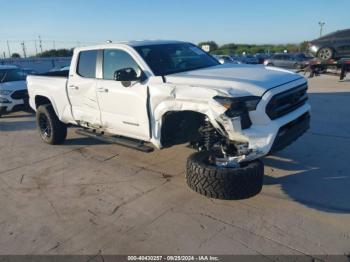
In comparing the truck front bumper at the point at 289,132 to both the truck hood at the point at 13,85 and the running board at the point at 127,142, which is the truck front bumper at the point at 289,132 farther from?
the truck hood at the point at 13,85

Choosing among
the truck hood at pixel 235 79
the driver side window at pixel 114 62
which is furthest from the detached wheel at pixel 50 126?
the truck hood at pixel 235 79

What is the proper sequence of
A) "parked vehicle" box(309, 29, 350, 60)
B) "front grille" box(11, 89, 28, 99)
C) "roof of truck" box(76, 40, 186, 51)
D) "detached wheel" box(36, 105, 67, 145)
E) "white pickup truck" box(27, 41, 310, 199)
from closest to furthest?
"white pickup truck" box(27, 41, 310, 199)
"roof of truck" box(76, 40, 186, 51)
"detached wheel" box(36, 105, 67, 145)
"front grille" box(11, 89, 28, 99)
"parked vehicle" box(309, 29, 350, 60)

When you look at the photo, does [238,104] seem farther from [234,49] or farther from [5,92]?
[234,49]

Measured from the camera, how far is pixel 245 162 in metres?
4.27

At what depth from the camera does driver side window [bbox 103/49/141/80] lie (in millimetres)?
5301

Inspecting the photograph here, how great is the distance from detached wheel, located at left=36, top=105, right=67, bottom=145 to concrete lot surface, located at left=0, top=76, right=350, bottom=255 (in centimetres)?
65

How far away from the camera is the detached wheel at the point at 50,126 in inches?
283

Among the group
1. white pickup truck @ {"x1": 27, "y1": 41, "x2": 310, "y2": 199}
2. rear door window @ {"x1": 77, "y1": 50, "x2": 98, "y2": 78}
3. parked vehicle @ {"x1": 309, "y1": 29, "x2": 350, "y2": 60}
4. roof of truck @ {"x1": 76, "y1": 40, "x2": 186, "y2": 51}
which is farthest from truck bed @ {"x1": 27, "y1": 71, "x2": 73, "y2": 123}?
parked vehicle @ {"x1": 309, "y1": 29, "x2": 350, "y2": 60}

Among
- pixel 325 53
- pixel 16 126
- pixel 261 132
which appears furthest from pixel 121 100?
pixel 325 53

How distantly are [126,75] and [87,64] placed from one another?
1.58m

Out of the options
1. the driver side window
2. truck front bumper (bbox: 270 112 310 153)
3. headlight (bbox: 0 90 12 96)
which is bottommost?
headlight (bbox: 0 90 12 96)

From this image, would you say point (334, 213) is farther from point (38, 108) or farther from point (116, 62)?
point (38, 108)

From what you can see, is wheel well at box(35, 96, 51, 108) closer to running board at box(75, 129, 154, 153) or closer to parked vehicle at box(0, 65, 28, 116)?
running board at box(75, 129, 154, 153)

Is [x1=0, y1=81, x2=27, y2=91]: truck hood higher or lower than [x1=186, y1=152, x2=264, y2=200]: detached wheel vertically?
higher
